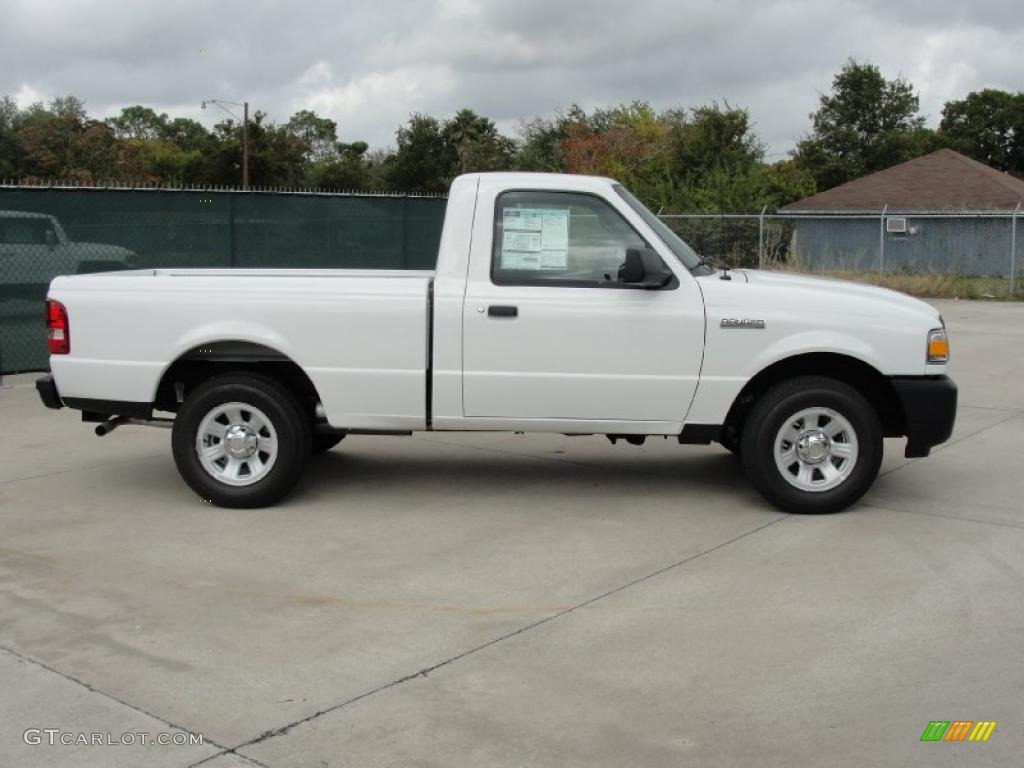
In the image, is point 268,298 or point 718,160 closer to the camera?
point 268,298

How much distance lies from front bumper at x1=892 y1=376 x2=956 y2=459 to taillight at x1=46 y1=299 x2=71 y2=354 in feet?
16.1

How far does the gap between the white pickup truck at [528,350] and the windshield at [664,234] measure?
2.4 inches

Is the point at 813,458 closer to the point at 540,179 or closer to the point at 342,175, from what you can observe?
the point at 540,179

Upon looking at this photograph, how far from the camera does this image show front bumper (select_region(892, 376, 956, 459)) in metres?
7.07

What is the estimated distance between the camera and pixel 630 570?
20.0 feet

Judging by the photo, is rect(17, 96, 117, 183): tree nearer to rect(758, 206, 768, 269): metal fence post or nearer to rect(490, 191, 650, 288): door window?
rect(758, 206, 768, 269): metal fence post

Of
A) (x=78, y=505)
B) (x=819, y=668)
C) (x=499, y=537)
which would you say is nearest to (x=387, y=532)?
(x=499, y=537)

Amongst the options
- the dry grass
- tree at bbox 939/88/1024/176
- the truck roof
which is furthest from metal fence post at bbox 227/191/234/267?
tree at bbox 939/88/1024/176

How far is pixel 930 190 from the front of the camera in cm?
3684

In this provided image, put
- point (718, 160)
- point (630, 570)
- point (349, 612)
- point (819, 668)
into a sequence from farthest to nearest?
point (718, 160), point (630, 570), point (349, 612), point (819, 668)

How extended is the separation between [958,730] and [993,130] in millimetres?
70057

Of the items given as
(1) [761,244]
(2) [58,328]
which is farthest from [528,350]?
(1) [761,244]

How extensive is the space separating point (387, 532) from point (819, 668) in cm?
281

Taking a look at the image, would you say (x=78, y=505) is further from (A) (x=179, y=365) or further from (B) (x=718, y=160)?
(B) (x=718, y=160)
